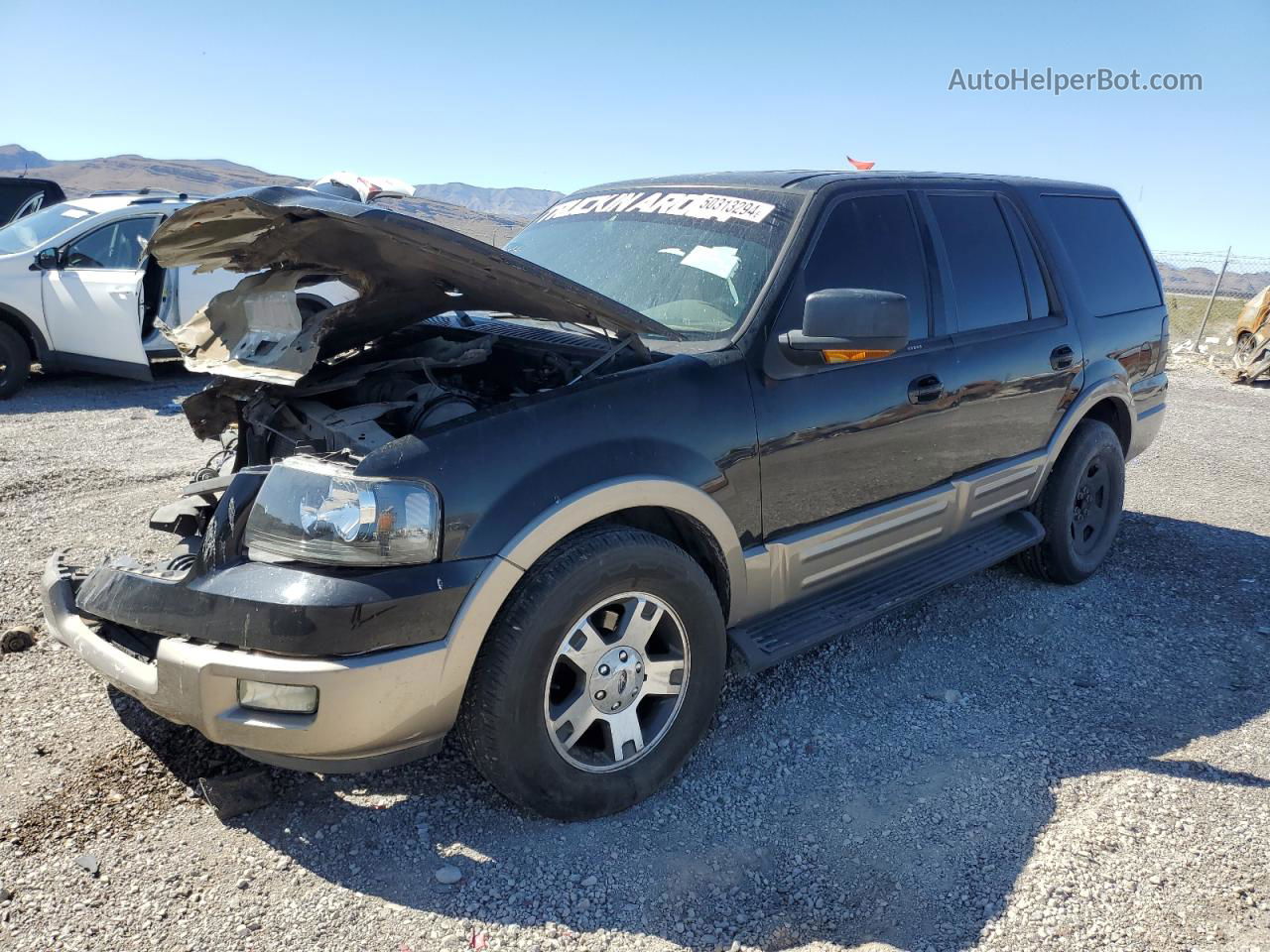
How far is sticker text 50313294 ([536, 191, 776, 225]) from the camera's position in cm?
344

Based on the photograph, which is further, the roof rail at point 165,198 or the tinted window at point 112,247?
the roof rail at point 165,198

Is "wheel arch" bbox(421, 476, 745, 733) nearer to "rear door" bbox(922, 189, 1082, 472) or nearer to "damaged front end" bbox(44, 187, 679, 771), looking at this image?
"damaged front end" bbox(44, 187, 679, 771)

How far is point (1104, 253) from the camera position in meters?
4.76

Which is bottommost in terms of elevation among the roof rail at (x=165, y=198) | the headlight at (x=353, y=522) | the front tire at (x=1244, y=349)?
the front tire at (x=1244, y=349)

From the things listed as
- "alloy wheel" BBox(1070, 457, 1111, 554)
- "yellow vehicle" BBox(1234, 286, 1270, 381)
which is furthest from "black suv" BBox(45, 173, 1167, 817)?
"yellow vehicle" BBox(1234, 286, 1270, 381)

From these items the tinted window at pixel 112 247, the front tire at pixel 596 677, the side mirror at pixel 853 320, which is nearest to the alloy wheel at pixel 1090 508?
the side mirror at pixel 853 320

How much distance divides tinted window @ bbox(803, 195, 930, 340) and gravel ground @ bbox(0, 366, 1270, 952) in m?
1.52

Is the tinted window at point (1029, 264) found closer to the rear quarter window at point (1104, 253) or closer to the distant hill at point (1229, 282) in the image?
the rear quarter window at point (1104, 253)

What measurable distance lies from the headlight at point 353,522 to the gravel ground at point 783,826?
35.4 inches

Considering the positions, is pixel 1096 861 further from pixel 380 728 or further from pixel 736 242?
pixel 736 242

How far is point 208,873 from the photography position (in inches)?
94.8

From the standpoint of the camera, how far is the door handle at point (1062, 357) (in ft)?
13.7

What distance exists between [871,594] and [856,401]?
761mm

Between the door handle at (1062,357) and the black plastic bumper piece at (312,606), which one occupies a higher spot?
the door handle at (1062,357)
